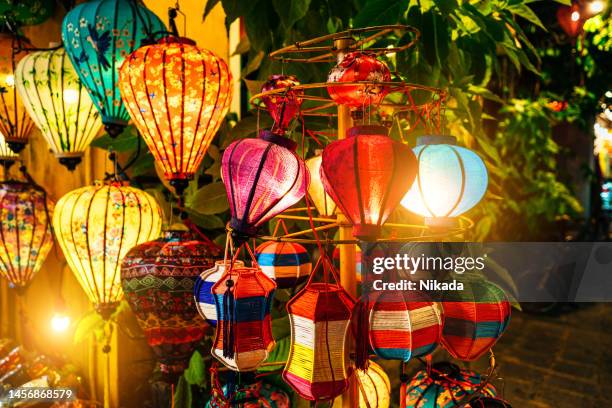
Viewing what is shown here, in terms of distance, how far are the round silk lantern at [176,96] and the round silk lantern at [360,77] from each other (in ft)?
1.85

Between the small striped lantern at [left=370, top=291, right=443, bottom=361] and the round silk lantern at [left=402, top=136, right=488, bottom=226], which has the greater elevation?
the round silk lantern at [left=402, top=136, right=488, bottom=226]

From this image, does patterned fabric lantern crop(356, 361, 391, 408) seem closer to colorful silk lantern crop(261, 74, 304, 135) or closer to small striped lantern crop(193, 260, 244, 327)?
small striped lantern crop(193, 260, 244, 327)

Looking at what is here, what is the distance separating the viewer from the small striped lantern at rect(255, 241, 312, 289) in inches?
48.3

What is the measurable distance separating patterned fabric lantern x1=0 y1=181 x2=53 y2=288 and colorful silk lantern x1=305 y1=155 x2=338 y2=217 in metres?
1.34

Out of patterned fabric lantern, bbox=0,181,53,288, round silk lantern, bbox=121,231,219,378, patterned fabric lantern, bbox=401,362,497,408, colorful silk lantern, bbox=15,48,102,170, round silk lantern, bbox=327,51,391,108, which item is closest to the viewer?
round silk lantern, bbox=327,51,391,108

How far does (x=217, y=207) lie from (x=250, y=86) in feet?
1.41

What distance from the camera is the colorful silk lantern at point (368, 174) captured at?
816 millimetres

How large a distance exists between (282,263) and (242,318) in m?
0.32

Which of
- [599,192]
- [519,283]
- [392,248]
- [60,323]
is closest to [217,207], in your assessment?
[392,248]

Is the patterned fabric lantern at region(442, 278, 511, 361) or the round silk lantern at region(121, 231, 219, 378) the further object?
the round silk lantern at region(121, 231, 219, 378)

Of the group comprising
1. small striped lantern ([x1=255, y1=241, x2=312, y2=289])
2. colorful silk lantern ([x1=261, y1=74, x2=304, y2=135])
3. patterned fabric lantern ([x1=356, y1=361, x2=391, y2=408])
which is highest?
colorful silk lantern ([x1=261, y1=74, x2=304, y2=135])

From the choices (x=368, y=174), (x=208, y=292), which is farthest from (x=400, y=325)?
(x=208, y=292)

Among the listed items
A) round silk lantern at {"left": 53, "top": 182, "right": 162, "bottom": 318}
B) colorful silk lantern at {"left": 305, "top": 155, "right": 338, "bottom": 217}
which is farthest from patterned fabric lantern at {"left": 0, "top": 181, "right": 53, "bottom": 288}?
colorful silk lantern at {"left": 305, "top": 155, "right": 338, "bottom": 217}

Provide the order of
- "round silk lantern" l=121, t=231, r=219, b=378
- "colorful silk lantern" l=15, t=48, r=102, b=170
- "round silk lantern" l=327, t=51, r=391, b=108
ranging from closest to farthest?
"round silk lantern" l=327, t=51, r=391, b=108, "round silk lantern" l=121, t=231, r=219, b=378, "colorful silk lantern" l=15, t=48, r=102, b=170
